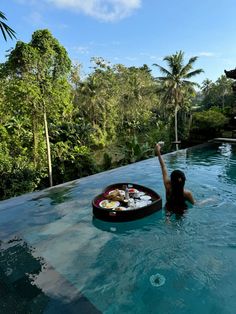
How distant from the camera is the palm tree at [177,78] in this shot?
26.5 m

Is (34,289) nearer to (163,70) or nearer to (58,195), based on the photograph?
(58,195)

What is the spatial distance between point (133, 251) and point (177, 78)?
24509 millimetres

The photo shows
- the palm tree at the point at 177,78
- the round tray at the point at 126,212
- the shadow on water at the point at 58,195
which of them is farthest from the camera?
the palm tree at the point at 177,78

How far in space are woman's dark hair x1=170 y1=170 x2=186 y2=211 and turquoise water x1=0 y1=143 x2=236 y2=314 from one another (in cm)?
55

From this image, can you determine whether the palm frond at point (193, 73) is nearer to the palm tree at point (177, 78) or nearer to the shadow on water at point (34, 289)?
the palm tree at point (177, 78)

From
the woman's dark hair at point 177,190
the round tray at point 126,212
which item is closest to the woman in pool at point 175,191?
the woman's dark hair at point 177,190

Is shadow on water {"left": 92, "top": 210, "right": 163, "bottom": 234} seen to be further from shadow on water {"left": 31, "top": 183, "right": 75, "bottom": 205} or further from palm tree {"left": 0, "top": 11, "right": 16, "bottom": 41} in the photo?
palm tree {"left": 0, "top": 11, "right": 16, "bottom": 41}

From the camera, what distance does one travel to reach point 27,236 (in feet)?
19.6

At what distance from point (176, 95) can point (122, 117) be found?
7106 mm

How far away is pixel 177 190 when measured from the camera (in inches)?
225

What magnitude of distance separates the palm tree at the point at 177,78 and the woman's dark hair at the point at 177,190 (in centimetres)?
2160

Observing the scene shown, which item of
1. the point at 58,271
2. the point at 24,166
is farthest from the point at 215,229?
the point at 24,166

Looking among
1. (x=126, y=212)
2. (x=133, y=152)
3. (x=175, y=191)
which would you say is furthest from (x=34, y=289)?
(x=133, y=152)

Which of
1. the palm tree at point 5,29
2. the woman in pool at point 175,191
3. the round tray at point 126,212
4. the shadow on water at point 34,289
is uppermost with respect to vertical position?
the palm tree at point 5,29
